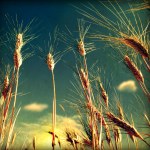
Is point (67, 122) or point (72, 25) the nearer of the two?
point (67, 122)

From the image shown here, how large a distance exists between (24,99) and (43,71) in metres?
0.25

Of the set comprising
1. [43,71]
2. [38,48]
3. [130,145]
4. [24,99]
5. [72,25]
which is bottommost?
[130,145]

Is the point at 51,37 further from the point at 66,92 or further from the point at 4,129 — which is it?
the point at 4,129

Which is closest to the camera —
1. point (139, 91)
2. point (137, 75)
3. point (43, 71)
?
point (137, 75)

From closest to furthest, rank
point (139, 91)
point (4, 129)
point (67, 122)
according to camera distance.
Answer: point (4, 129)
point (67, 122)
point (139, 91)

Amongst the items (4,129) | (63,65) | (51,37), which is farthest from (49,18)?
(4,129)

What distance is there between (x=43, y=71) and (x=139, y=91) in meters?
0.71

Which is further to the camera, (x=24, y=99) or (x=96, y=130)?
(x=24, y=99)

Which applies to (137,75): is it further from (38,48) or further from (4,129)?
(38,48)

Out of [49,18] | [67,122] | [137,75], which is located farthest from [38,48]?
[137,75]

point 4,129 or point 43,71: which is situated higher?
point 43,71

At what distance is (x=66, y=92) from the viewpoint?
1.80 m

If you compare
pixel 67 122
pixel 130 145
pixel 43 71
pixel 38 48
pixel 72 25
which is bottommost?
pixel 130 145

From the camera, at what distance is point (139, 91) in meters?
1.77
